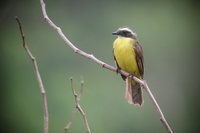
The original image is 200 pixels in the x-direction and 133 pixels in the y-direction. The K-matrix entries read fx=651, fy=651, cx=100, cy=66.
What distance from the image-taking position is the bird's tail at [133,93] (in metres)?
6.35

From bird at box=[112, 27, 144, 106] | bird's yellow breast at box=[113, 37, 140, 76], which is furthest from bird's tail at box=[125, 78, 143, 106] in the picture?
bird's yellow breast at box=[113, 37, 140, 76]

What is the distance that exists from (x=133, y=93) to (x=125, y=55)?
17.0 inches

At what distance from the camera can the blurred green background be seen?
727 inches

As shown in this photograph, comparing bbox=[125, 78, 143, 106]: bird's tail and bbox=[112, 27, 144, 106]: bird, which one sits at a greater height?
bbox=[112, 27, 144, 106]: bird

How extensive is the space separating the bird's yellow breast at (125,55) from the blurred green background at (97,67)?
972 cm

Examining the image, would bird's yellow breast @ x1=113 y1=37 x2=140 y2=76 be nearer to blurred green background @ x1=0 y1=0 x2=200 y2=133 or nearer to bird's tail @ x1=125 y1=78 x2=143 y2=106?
bird's tail @ x1=125 y1=78 x2=143 y2=106

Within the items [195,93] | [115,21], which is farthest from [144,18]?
[195,93]

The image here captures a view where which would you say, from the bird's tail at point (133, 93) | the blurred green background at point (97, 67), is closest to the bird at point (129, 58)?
the bird's tail at point (133, 93)

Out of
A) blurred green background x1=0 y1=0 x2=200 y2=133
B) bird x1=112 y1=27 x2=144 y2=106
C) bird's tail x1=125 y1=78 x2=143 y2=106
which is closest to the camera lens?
bird's tail x1=125 y1=78 x2=143 y2=106

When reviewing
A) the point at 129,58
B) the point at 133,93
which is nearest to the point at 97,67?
the point at 129,58

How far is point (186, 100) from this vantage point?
828 inches

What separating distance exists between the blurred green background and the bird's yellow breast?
972 centimetres

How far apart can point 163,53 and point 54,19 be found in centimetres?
383

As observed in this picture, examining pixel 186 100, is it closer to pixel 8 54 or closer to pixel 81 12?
pixel 81 12
